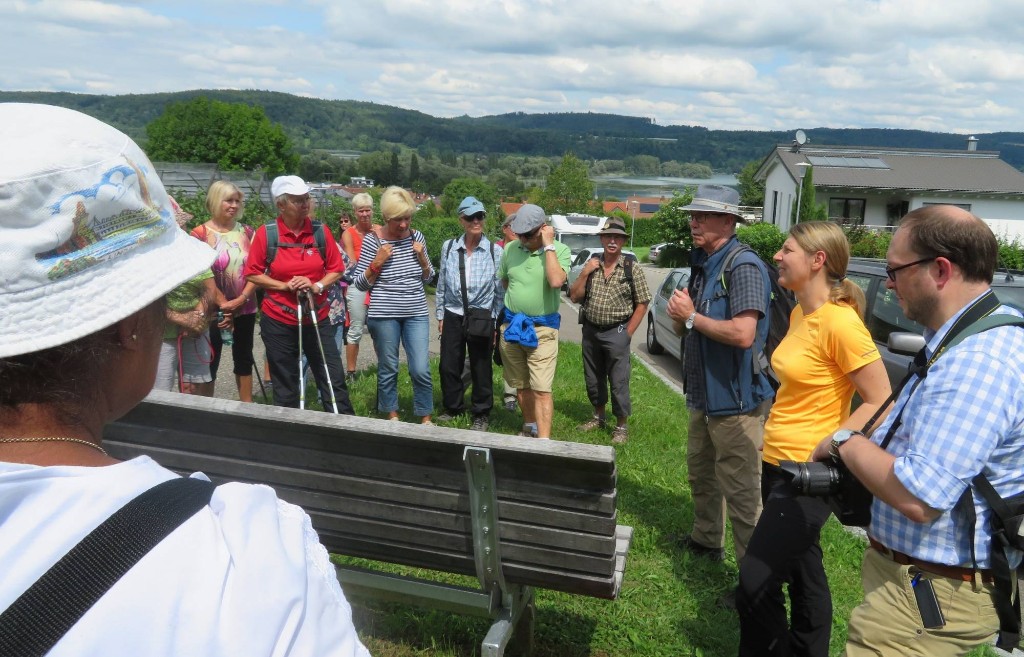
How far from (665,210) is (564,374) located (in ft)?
119

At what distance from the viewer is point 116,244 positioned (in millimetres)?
911

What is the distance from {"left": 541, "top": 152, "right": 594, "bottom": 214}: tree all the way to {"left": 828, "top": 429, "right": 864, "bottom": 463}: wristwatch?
255ft

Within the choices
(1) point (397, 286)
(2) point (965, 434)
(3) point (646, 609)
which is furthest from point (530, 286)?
(2) point (965, 434)

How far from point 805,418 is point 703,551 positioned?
1.43 metres

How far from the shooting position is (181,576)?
0.76m

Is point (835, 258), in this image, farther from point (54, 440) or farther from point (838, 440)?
point (54, 440)

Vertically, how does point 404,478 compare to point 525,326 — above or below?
above

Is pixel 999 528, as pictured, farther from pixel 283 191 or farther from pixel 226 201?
pixel 226 201

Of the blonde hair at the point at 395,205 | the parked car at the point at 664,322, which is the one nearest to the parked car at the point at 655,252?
the parked car at the point at 664,322

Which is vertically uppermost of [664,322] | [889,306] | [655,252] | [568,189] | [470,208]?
[470,208]

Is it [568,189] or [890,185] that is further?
[568,189]

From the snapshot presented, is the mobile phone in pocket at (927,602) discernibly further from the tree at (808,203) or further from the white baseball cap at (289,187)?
the tree at (808,203)

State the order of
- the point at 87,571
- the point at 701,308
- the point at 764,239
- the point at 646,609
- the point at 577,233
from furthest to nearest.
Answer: the point at 764,239, the point at 577,233, the point at 701,308, the point at 646,609, the point at 87,571

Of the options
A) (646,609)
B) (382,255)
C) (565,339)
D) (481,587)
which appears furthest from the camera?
(565,339)
